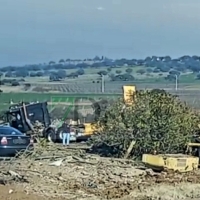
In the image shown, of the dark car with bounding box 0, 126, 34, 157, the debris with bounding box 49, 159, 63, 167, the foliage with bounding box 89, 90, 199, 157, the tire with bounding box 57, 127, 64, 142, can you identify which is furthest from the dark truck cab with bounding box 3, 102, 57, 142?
the debris with bounding box 49, 159, 63, 167

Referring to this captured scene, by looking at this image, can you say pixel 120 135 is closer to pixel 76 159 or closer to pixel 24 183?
pixel 76 159

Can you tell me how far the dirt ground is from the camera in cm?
1960

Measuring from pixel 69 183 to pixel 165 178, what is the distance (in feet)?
9.44

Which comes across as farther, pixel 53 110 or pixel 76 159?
pixel 53 110

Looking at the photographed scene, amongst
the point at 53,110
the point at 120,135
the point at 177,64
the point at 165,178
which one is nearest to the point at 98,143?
the point at 120,135

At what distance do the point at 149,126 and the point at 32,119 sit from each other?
41.7 feet

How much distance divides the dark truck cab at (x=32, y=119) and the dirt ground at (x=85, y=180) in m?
10.6

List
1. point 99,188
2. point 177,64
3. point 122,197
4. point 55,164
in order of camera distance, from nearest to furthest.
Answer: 1. point 122,197
2. point 99,188
3. point 55,164
4. point 177,64

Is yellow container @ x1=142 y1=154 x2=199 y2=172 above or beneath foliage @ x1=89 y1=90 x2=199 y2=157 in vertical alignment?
beneath

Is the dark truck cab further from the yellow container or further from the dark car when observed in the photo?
the yellow container

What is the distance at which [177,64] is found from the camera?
9912 centimetres

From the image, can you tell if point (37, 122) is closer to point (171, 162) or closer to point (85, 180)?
point (171, 162)

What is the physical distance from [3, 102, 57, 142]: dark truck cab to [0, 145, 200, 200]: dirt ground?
1062 centimetres

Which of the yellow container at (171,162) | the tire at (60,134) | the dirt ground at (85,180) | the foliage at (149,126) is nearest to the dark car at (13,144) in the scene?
the dirt ground at (85,180)
